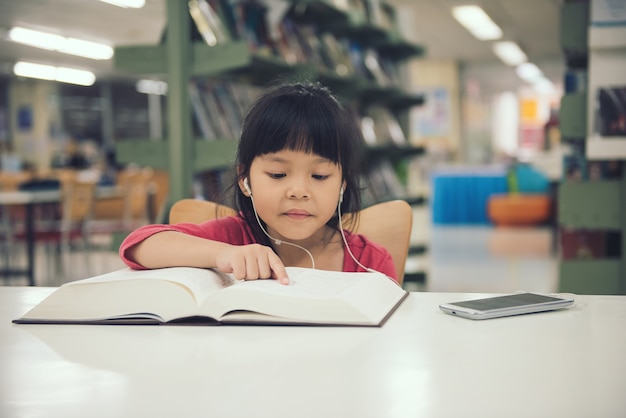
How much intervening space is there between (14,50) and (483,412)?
29.9ft

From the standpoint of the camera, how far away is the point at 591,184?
2.88 metres

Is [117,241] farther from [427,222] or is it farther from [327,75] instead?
[427,222]

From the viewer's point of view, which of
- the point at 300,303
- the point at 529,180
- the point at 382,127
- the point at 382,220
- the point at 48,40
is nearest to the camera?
the point at 300,303

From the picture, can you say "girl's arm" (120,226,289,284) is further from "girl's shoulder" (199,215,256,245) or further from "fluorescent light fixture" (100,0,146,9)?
"fluorescent light fixture" (100,0,146,9)

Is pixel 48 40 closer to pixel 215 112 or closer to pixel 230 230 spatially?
pixel 215 112

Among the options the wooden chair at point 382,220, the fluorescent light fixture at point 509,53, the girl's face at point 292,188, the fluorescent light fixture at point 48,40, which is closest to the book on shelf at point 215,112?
the fluorescent light fixture at point 48,40

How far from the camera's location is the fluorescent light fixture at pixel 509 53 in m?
11.3

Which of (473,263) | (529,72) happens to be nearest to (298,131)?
(473,263)

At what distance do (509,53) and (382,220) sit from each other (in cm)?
1154

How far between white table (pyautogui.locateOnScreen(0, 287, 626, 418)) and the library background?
44.4 inches

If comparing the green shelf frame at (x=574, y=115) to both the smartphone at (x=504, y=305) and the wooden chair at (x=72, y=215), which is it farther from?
the wooden chair at (x=72, y=215)

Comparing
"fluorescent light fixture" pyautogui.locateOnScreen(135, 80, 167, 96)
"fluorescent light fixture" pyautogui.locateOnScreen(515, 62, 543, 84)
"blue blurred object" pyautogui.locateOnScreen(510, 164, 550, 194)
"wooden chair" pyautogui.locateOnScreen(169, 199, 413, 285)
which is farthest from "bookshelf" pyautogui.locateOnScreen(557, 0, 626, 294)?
"fluorescent light fixture" pyautogui.locateOnScreen(135, 80, 167, 96)

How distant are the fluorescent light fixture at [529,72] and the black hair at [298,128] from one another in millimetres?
12993

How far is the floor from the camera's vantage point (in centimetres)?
457
